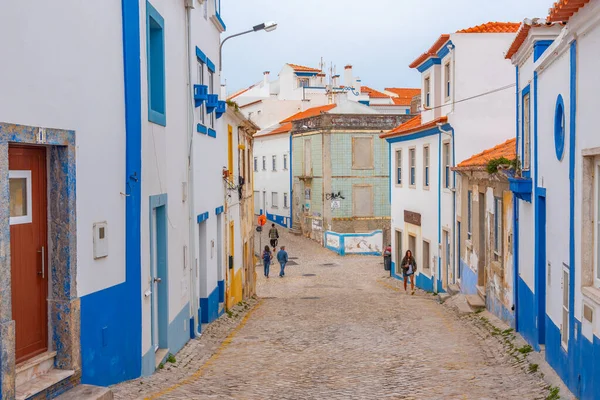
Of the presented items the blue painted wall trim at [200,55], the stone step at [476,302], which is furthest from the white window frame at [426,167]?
the blue painted wall trim at [200,55]

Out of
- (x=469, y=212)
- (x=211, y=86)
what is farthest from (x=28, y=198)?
(x=469, y=212)

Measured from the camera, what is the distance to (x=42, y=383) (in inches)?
261

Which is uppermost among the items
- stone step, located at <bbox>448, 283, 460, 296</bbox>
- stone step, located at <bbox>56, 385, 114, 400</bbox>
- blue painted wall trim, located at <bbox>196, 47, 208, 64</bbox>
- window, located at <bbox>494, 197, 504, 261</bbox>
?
blue painted wall trim, located at <bbox>196, 47, 208, 64</bbox>

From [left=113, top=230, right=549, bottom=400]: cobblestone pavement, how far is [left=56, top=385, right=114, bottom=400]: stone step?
2.93ft

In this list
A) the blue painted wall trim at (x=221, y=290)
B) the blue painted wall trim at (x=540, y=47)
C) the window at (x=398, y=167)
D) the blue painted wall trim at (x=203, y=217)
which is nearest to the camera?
the blue painted wall trim at (x=540, y=47)

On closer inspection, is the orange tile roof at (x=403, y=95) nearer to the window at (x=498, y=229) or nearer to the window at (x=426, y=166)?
the window at (x=426, y=166)

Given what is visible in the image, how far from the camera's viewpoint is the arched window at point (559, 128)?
30.7ft

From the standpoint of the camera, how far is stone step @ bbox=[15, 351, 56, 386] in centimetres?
647

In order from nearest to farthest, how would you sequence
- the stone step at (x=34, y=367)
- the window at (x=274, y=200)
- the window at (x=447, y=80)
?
the stone step at (x=34, y=367)
the window at (x=447, y=80)
the window at (x=274, y=200)

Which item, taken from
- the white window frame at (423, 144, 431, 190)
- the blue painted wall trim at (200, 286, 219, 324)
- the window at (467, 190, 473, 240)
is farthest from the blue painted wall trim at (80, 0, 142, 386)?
the white window frame at (423, 144, 431, 190)

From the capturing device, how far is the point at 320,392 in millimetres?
9352

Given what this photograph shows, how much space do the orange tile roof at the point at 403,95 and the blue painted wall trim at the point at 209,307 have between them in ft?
168

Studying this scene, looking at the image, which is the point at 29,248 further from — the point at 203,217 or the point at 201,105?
the point at 201,105

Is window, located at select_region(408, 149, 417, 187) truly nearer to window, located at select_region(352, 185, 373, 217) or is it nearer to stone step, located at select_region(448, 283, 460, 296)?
stone step, located at select_region(448, 283, 460, 296)
